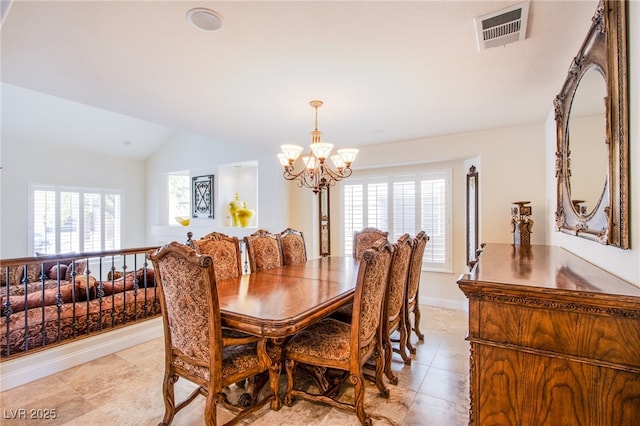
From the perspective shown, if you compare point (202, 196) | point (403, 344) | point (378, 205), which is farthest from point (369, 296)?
point (202, 196)

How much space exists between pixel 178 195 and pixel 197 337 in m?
6.86

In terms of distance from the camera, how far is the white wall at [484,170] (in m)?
3.68

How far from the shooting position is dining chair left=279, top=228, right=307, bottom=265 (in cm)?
363

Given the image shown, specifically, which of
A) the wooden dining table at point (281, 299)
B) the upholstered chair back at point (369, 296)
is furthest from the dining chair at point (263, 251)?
the upholstered chair back at point (369, 296)

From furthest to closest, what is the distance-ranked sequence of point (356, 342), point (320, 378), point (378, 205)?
point (378, 205) < point (320, 378) < point (356, 342)

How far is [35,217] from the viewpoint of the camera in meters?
6.02

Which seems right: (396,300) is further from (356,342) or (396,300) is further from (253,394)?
(253,394)

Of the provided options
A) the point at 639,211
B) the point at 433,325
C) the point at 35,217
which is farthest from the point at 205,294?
the point at 35,217

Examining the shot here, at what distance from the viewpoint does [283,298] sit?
208 centimetres

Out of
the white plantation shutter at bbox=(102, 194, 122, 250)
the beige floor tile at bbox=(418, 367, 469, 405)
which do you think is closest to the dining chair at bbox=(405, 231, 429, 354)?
the beige floor tile at bbox=(418, 367, 469, 405)

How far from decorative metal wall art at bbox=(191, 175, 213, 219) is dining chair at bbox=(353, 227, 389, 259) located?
12.6 feet

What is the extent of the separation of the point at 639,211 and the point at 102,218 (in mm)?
8650

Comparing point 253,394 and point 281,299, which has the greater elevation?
point 281,299

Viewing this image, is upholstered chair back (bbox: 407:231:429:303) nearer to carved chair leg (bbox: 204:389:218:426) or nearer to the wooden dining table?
the wooden dining table
